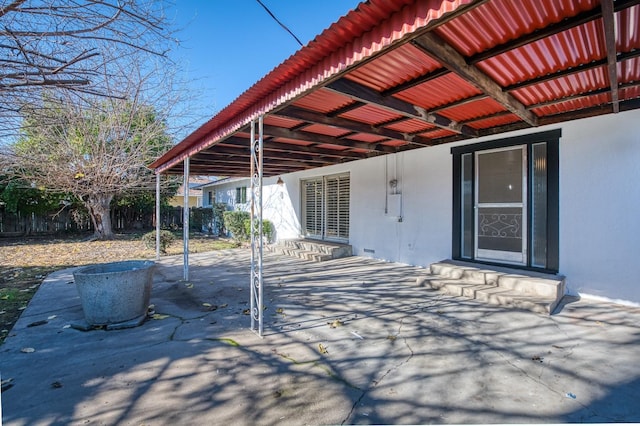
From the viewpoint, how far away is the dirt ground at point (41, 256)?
4.84 meters

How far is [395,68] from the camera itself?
303 cm

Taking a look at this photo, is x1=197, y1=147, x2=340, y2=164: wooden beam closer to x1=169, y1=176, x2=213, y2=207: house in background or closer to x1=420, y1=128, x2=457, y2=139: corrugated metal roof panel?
x1=420, y1=128, x2=457, y2=139: corrugated metal roof panel

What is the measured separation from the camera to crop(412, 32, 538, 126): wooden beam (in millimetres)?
2420

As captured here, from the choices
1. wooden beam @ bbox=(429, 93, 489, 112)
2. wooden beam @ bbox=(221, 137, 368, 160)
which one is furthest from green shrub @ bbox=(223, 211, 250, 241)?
wooden beam @ bbox=(429, 93, 489, 112)

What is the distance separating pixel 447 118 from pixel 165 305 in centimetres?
523

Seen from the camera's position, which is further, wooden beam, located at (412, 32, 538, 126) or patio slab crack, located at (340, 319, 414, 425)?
wooden beam, located at (412, 32, 538, 126)

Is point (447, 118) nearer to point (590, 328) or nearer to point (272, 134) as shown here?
point (272, 134)

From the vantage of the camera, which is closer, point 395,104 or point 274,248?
point 395,104

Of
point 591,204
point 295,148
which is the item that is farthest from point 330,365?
point 295,148

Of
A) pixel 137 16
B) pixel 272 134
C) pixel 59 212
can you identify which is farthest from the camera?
pixel 59 212

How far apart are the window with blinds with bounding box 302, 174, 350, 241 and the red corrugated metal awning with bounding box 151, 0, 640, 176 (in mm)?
3659

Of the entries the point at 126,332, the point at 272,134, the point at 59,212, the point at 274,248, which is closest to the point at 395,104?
the point at 272,134

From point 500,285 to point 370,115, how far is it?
3348 mm

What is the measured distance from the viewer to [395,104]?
3.79 metres
